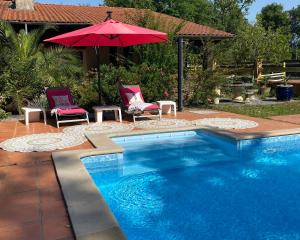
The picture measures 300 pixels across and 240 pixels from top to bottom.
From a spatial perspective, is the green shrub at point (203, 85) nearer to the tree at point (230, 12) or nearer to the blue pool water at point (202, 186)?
the blue pool water at point (202, 186)

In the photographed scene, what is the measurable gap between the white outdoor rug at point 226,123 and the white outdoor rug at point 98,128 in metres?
1.99

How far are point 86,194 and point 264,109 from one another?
31.6ft

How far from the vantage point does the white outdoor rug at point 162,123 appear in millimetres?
9000

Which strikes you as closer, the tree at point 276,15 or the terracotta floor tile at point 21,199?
the terracotta floor tile at point 21,199

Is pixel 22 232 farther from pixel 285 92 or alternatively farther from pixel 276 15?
pixel 276 15

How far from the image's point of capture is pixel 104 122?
9.91 meters

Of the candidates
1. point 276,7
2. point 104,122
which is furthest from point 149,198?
point 276,7

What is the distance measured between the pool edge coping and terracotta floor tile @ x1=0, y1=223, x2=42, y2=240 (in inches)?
14.2

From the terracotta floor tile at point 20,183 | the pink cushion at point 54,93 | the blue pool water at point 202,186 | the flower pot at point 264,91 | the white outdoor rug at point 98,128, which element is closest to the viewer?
the blue pool water at point 202,186

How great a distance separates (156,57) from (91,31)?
4380 millimetres

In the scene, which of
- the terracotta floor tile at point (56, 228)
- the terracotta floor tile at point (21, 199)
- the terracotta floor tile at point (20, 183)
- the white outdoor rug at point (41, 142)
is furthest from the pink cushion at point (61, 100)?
the terracotta floor tile at point (56, 228)

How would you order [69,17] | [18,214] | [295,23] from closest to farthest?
[18,214], [69,17], [295,23]

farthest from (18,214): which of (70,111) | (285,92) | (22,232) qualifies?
(285,92)

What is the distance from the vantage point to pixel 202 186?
5680mm
